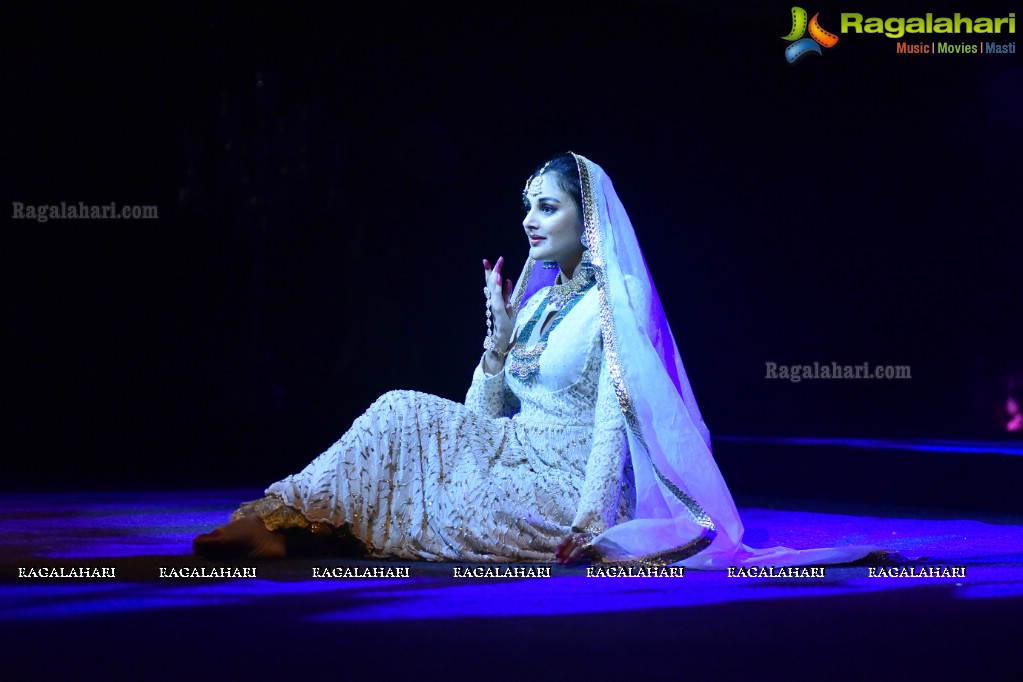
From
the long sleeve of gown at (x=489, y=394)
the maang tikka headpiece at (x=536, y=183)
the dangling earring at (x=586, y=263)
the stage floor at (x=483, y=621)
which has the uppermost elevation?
the maang tikka headpiece at (x=536, y=183)

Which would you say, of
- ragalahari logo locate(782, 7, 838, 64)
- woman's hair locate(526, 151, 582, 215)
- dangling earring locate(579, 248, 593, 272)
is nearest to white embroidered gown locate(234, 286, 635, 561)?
dangling earring locate(579, 248, 593, 272)

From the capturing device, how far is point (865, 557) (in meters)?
3.37

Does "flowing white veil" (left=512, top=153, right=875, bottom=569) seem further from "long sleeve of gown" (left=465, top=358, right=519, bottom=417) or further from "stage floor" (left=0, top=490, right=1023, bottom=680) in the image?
"long sleeve of gown" (left=465, top=358, right=519, bottom=417)

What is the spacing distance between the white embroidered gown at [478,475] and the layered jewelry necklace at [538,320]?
4cm

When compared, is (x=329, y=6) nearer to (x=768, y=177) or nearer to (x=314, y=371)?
(x=314, y=371)

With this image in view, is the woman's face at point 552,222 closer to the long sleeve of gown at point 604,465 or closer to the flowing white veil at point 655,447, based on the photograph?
the flowing white veil at point 655,447

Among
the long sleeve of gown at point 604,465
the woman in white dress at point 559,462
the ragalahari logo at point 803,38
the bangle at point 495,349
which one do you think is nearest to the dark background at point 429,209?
the ragalahari logo at point 803,38

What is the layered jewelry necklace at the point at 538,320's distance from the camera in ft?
11.7

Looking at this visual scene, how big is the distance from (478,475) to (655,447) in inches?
18.5

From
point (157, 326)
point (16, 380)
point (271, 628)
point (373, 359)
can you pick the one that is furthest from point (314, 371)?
point (271, 628)

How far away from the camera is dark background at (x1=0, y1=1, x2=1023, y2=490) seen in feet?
20.1

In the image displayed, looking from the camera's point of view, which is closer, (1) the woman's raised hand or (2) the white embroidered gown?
(2) the white embroidered gown

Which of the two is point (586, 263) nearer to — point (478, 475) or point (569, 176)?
point (569, 176)

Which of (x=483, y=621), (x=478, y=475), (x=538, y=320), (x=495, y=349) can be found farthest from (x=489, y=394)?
(x=483, y=621)
